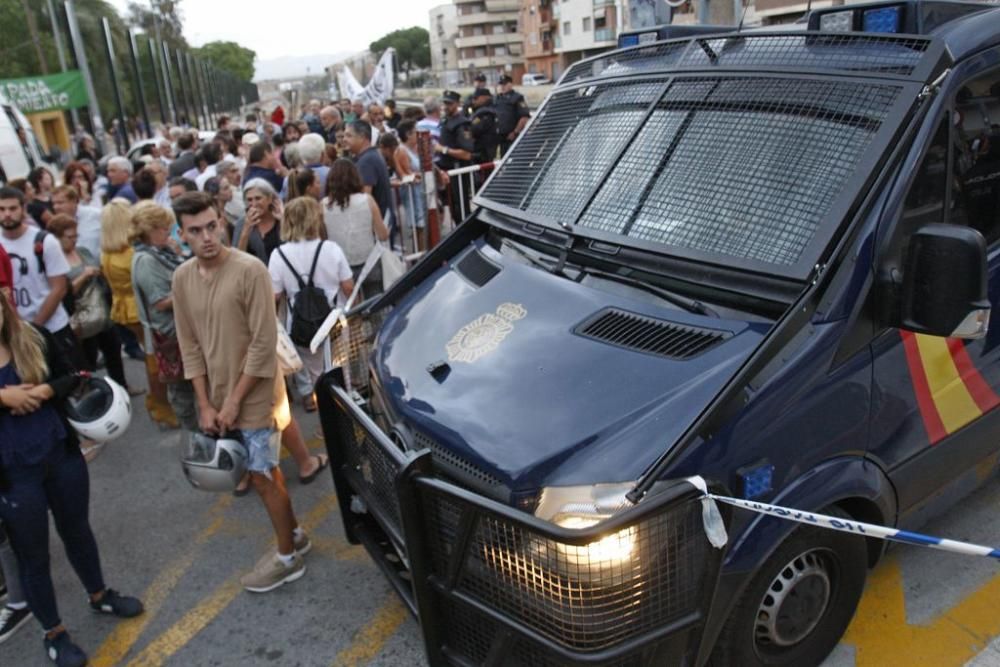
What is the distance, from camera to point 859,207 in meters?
2.54

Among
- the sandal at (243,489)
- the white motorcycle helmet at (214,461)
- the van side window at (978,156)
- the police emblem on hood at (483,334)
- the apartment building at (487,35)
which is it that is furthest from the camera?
the apartment building at (487,35)

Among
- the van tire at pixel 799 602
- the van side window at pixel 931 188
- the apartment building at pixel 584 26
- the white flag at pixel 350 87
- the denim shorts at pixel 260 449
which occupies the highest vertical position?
the apartment building at pixel 584 26

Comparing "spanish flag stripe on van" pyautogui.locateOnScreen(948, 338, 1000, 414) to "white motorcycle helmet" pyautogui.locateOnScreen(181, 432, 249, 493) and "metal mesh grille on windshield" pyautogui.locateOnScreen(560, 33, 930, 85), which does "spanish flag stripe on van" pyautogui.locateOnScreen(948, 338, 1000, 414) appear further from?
"white motorcycle helmet" pyautogui.locateOnScreen(181, 432, 249, 493)

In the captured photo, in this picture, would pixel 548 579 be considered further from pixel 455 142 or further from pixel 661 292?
pixel 455 142

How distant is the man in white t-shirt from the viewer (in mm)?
5094

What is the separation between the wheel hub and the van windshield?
1040 mm

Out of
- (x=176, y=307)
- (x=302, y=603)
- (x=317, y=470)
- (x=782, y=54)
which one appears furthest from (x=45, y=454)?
(x=782, y=54)

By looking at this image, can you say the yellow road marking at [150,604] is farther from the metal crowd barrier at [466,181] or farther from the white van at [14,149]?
the white van at [14,149]

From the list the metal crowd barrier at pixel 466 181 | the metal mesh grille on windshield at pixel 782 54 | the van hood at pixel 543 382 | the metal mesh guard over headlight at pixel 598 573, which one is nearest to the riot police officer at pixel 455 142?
the metal crowd barrier at pixel 466 181

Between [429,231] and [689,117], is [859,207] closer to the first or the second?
[689,117]

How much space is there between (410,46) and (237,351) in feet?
541

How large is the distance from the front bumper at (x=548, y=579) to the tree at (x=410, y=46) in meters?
158

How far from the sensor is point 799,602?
Answer: 8.93ft

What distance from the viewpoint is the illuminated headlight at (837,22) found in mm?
3045
